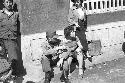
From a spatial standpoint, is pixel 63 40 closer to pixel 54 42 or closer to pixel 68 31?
pixel 68 31

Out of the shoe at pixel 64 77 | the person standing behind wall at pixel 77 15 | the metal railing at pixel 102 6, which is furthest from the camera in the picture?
the metal railing at pixel 102 6

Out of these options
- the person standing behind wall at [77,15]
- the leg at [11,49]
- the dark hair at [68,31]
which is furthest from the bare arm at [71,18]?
the leg at [11,49]

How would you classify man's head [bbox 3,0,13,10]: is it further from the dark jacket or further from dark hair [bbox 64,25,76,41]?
dark hair [bbox 64,25,76,41]

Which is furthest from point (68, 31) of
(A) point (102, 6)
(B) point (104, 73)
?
(B) point (104, 73)

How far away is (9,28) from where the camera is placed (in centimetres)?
864

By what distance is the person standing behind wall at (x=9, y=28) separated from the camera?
8594 millimetres

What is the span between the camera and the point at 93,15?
982 centimetres

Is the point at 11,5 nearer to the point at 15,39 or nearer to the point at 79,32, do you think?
the point at 15,39

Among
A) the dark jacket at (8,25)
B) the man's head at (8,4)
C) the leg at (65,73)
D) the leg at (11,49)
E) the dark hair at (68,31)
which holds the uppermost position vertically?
the man's head at (8,4)

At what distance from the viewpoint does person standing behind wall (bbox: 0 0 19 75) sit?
859 centimetres

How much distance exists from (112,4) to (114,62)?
1.82 metres

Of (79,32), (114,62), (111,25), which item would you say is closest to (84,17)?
(79,32)

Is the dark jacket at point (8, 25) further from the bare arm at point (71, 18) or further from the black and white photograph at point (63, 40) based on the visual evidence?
the bare arm at point (71, 18)

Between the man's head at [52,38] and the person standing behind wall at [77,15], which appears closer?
the man's head at [52,38]
